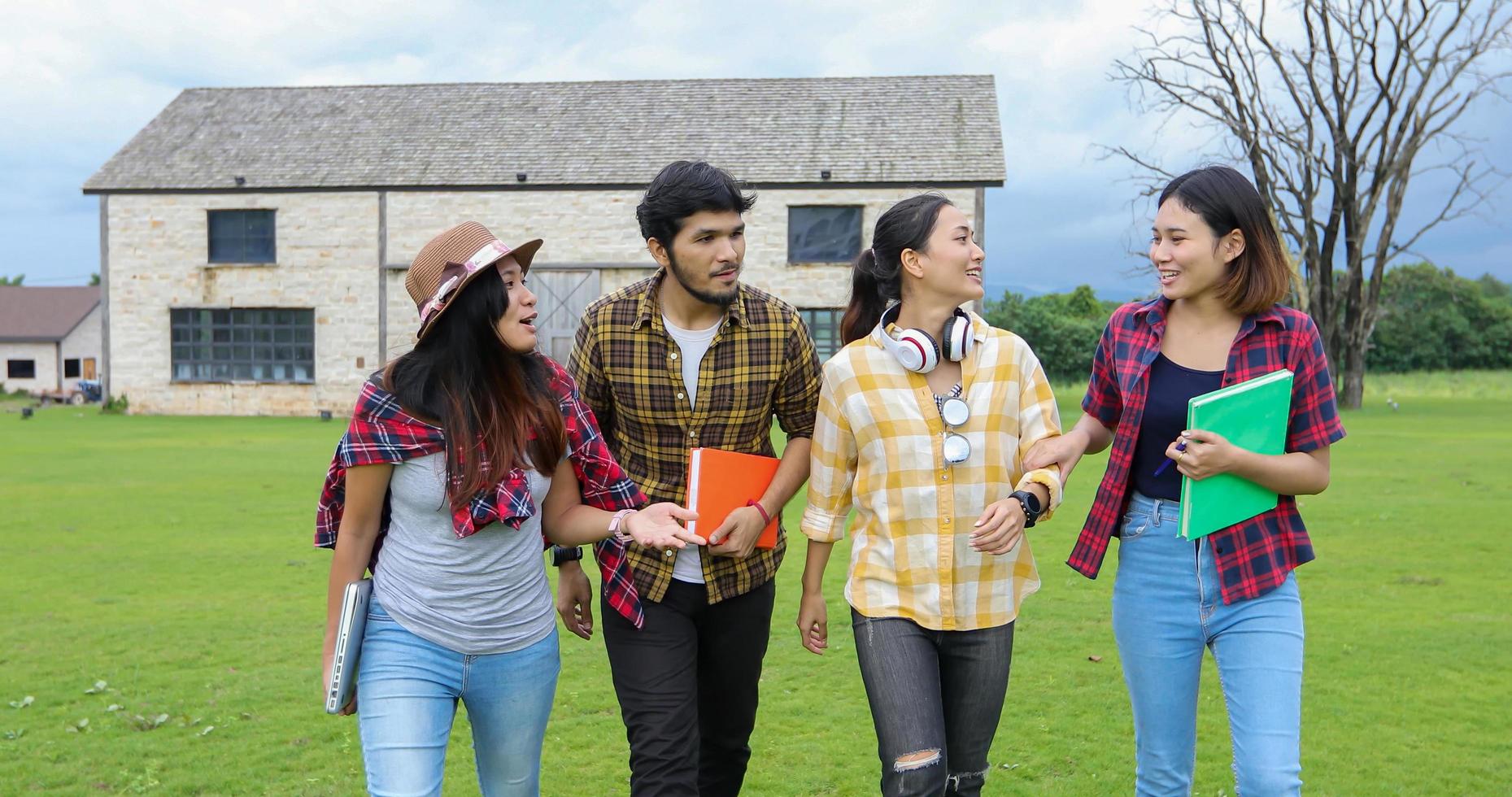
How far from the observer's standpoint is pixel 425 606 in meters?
3.11

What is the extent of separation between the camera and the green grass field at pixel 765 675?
525 cm

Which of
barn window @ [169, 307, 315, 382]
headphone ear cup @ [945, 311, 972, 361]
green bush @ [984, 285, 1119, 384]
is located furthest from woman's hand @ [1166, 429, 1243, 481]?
green bush @ [984, 285, 1119, 384]

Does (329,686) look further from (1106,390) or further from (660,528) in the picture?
(1106,390)

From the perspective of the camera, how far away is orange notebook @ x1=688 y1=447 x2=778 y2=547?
379cm

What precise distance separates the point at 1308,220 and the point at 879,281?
119 ft

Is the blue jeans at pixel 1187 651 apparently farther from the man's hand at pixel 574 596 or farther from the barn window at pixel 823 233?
the barn window at pixel 823 233

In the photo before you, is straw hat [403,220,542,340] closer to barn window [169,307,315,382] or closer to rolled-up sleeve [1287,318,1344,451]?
rolled-up sleeve [1287,318,1344,451]

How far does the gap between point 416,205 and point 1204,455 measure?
101 feet

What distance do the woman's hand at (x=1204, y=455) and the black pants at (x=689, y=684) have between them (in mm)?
1516

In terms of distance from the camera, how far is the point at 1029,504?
342 centimetres

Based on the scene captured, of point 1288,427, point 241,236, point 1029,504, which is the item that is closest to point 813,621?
point 1029,504

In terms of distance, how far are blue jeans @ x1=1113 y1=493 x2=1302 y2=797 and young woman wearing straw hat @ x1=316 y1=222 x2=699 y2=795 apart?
124 centimetres

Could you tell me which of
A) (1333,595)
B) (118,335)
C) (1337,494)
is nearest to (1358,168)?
(1337,494)

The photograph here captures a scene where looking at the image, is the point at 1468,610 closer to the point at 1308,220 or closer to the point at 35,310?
the point at 1308,220
